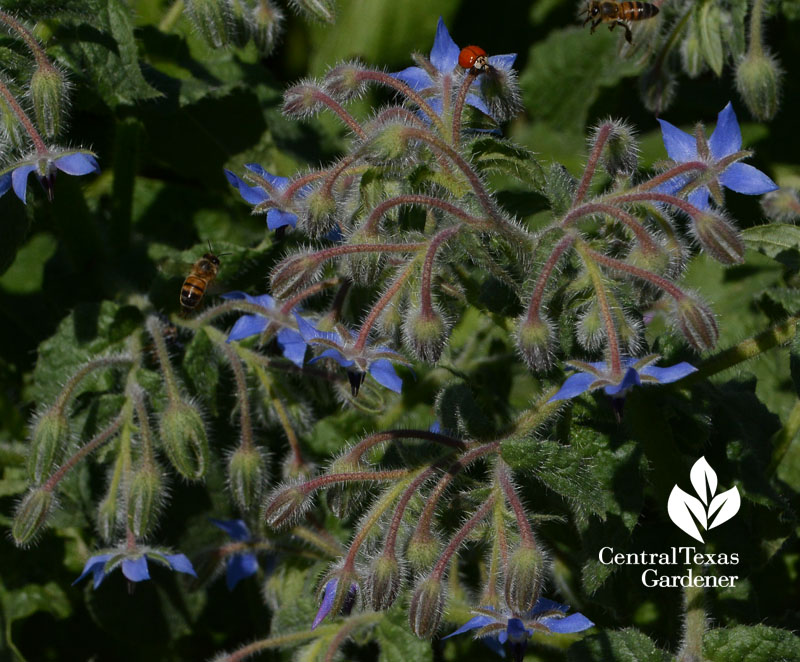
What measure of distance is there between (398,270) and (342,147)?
4.52ft

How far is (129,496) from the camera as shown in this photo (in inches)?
87.6

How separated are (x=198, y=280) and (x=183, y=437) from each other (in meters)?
0.37

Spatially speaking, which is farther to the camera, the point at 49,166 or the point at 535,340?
the point at 49,166

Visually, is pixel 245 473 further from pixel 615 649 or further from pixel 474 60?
pixel 474 60

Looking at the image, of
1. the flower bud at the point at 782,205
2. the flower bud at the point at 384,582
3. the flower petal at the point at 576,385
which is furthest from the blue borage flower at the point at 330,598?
the flower bud at the point at 782,205

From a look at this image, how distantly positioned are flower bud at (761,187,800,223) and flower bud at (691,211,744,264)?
0.78m

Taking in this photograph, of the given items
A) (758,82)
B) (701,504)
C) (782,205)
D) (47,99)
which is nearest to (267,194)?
(47,99)

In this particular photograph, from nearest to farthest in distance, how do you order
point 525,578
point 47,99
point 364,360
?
point 525,578, point 364,360, point 47,99

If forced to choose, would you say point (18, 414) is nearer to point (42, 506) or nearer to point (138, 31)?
point (42, 506)

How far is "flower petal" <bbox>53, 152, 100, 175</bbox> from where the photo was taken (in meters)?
2.07

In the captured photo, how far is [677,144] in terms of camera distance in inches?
80.4

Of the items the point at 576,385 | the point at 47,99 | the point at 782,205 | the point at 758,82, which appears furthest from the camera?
the point at 758,82

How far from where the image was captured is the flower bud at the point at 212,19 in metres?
2.50

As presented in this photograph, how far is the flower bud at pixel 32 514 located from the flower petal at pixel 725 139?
154cm
